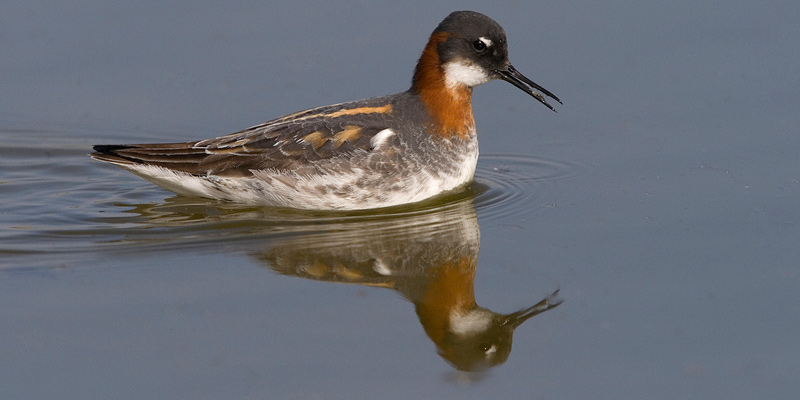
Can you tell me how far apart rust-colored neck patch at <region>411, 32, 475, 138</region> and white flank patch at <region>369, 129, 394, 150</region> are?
1.50ft

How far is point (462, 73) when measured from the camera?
32.2ft

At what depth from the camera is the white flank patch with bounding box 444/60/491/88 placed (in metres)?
9.78

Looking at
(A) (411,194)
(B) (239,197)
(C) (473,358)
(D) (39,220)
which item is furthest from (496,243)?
(D) (39,220)

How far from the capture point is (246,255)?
27.8 feet

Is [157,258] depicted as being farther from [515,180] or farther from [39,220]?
[515,180]

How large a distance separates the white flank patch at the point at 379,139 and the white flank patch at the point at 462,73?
2.69 ft

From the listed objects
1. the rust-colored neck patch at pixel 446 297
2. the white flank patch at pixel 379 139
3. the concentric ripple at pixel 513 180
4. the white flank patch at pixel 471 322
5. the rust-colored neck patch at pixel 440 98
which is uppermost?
the rust-colored neck patch at pixel 440 98

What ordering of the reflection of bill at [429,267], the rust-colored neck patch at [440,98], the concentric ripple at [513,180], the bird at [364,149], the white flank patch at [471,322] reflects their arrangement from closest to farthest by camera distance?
1. the reflection of bill at [429,267]
2. the white flank patch at [471,322]
3. the bird at [364,149]
4. the concentric ripple at [513,180]
5. the rust-colored neck patch at [440,98]

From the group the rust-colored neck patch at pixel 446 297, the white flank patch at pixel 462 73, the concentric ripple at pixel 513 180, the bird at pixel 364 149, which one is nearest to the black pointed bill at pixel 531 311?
the rust-colored neck patch at pixel 446 297

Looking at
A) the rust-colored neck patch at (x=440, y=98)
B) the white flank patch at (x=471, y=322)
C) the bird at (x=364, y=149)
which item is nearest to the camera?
the white flank patch at (x=471, y=322)

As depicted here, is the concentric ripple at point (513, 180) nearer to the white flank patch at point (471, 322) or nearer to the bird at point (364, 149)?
the bird at point (364, 149)

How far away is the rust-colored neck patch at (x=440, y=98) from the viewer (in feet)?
32.0

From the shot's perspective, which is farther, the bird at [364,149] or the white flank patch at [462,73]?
the white flank patch at [462,73]

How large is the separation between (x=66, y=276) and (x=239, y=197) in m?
2.22
